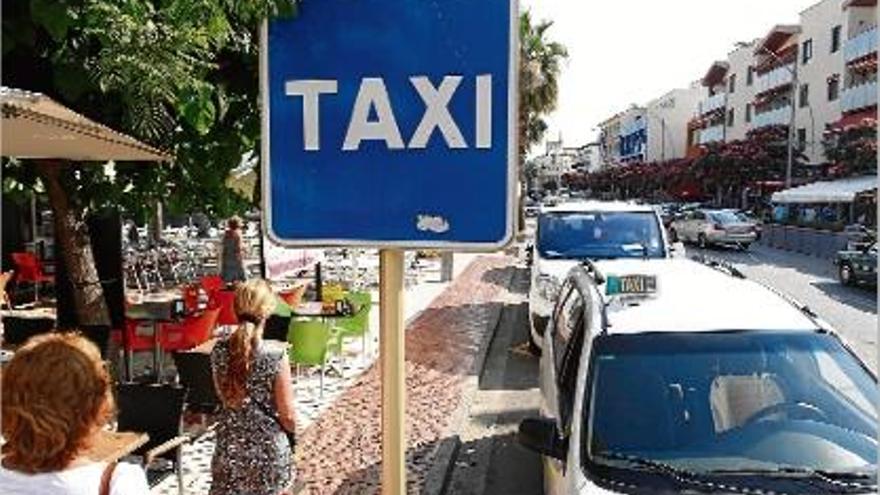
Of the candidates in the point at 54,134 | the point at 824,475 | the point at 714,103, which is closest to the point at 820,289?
the point at 824,475

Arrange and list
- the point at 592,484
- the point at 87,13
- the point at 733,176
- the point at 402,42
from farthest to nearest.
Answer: the point at 733,176 → the point at 592,484 → the point at 87,13 → the point at 402,42

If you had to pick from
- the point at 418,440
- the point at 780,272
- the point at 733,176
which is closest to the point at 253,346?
the point at 418,440

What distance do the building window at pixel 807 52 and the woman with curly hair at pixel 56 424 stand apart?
6102 cm

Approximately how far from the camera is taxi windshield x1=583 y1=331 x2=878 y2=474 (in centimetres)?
412

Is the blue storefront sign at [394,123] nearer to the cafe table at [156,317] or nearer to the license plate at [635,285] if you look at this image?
the license plate at [635,285]

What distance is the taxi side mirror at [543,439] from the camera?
4.47 m

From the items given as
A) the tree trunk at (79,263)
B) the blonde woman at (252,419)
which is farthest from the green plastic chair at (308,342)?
the blonde woman at (252,419)

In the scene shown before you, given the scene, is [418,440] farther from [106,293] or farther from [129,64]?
[129,64]

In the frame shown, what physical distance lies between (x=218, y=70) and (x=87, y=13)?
2.39 feet

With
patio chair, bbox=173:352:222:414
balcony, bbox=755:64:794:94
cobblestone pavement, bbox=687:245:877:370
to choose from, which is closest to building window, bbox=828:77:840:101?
balcony, bbox=755:64:794:94

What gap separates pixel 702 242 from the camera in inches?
1422

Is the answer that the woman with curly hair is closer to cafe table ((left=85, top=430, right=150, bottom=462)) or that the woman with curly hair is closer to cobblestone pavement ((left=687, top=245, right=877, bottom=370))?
cafe table ((left=85, top=430, right=150, bottom=462))

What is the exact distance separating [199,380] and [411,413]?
263 centimetres

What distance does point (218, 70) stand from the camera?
3.97 meters
